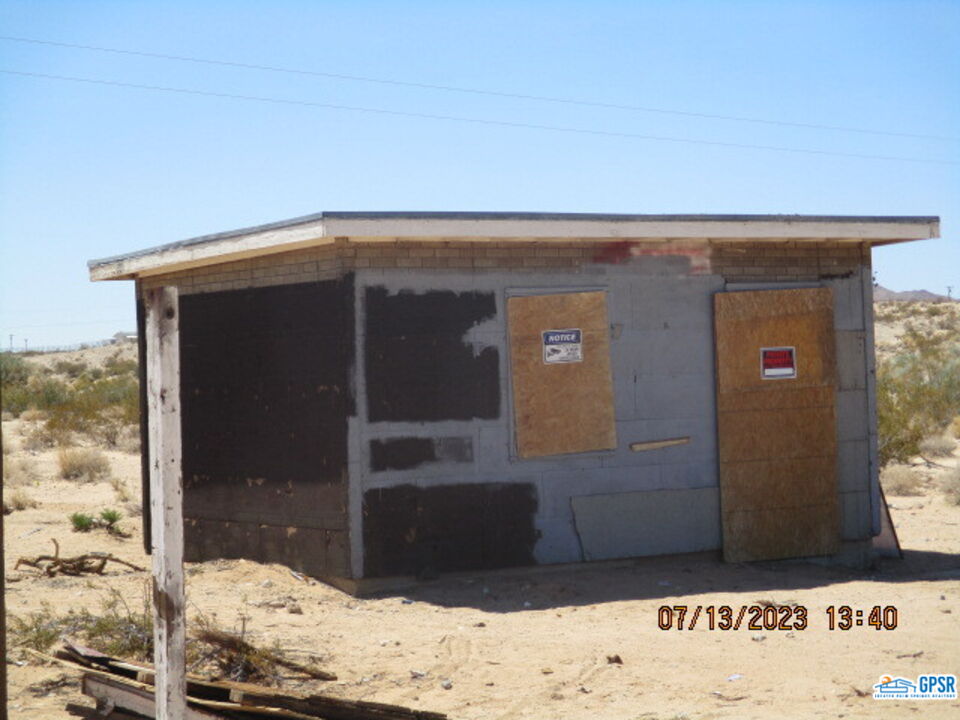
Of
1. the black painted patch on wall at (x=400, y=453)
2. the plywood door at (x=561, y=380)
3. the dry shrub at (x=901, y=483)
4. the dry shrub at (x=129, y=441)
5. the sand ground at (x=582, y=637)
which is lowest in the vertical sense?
the sand ground at (x=582, y=637)

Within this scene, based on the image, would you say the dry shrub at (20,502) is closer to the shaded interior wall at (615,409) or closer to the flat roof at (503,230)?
the flat roof at (503,230)

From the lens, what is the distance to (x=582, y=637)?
822 cm

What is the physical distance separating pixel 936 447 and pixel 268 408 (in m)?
14.8

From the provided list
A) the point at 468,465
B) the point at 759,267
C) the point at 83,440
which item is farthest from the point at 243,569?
the point at 83,440

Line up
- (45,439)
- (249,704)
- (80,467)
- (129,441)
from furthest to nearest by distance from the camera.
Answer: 1. (129,441)
2. (45,439)
3. (80,467)
4. (249,704)

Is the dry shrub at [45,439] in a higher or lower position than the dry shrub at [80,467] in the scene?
higher

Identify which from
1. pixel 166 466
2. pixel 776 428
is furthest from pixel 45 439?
pixel 166 466

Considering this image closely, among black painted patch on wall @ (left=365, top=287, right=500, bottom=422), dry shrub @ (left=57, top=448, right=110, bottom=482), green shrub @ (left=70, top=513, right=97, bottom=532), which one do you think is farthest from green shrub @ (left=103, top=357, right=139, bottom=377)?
black painted patch on wall @ (left=365, top=287, right=500, bottom=422)

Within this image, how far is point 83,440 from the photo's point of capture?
2548 centimetres

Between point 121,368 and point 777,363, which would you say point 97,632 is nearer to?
point 777,363

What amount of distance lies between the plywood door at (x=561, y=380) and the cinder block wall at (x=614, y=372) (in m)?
0.12

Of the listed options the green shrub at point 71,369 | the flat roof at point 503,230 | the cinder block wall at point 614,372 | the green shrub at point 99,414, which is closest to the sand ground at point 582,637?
the cinder block wall at point 614,372

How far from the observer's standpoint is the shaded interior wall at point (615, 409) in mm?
9859

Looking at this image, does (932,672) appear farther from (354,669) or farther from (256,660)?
(256,660)
